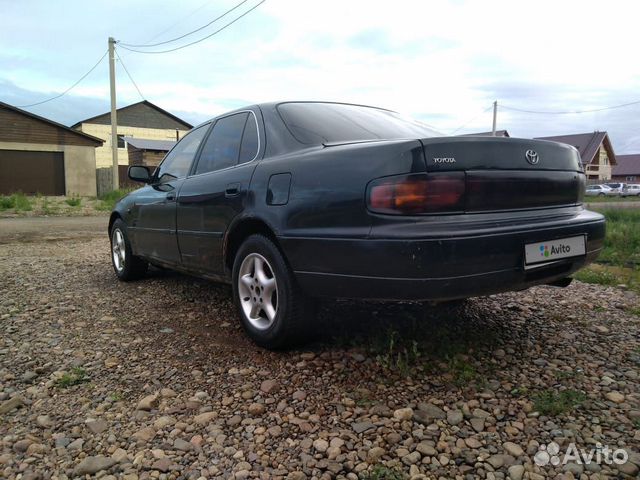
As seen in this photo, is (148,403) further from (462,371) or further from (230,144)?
(230,144)

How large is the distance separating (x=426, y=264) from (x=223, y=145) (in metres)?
2.09

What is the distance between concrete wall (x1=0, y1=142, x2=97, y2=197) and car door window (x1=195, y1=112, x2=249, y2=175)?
25.0 m

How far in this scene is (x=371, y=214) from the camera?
2.30 meters

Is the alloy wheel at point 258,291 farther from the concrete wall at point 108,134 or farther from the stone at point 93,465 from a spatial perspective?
the concrete wall at point 108,134

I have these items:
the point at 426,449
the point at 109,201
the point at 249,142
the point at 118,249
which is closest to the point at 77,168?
the point at 109,201

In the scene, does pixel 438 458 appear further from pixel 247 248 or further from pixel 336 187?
pixel 247 248

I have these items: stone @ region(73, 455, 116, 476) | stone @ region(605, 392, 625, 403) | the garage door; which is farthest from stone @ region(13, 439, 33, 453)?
the garage door

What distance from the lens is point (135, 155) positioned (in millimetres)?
35625

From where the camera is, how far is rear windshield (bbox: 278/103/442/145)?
296 centimetres

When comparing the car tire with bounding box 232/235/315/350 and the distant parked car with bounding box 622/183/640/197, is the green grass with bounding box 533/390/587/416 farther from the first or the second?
the distant parked car with bounding box 622/183/640/197

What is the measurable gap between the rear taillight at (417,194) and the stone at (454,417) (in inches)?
35.8

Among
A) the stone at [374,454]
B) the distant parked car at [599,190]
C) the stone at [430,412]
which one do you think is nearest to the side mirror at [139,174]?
the stone at [430,412]

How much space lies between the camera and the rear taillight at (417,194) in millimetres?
2248

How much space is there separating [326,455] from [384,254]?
885mm
